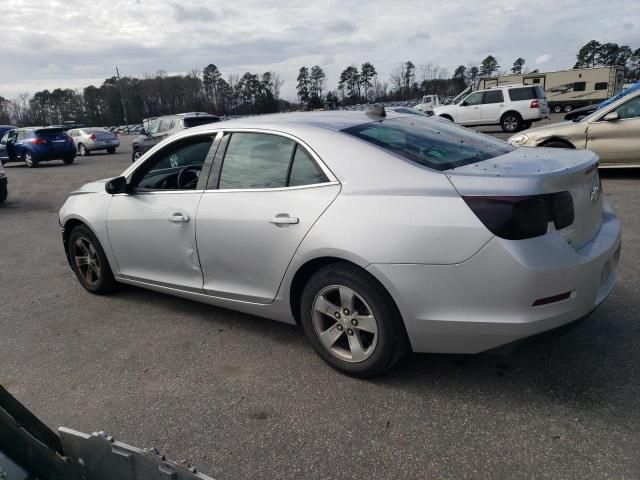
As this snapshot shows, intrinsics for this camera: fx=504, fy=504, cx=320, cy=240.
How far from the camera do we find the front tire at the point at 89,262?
453 cm

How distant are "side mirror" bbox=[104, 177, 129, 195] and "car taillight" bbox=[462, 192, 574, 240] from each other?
111 inches

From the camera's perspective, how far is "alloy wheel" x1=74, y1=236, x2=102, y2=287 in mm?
4605

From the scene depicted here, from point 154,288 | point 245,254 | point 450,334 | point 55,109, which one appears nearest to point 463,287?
point 450,334

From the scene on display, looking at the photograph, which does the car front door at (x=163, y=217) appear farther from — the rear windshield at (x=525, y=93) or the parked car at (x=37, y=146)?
the rear windshield at (x=525, y=93)

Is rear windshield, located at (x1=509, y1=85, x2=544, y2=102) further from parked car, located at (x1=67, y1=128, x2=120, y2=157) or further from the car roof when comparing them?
the car roof

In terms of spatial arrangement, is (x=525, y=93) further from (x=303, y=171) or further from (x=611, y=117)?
(x=303, y=171)

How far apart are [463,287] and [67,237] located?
13.0 ft

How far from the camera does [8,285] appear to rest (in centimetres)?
536

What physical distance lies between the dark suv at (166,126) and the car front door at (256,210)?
1277 cm

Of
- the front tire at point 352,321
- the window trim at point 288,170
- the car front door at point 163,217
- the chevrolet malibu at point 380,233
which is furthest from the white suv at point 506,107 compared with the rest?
the front tire at point 352,321

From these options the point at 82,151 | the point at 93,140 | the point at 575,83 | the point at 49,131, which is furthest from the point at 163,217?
the point at 575,83

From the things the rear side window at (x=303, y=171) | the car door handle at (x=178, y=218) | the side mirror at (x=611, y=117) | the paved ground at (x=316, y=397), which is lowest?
the paved ground at (x=316, y=397)

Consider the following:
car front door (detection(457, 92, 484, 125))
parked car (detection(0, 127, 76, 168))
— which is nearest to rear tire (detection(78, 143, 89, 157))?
parked car (detection(0, 127, 76, 168))

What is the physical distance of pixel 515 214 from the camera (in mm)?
2416
